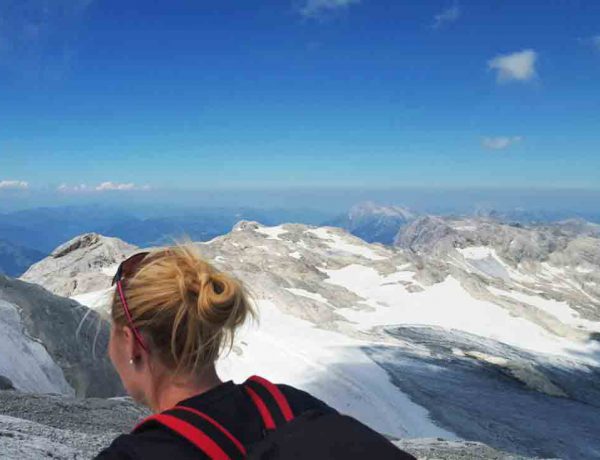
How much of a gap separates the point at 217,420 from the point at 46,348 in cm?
2508

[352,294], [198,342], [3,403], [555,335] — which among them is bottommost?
[555,335]

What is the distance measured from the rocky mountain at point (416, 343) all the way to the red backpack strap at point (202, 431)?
1589 mm

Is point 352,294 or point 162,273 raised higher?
point 162,273

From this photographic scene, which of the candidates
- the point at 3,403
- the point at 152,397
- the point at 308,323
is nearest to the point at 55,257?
the point at 308,323

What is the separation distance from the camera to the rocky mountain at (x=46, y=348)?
22.0 meters

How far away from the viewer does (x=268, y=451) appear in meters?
2.90

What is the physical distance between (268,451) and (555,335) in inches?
2909

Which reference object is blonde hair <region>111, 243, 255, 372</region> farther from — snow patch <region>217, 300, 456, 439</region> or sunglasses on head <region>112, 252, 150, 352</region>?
snow patch <region>217, 300, 456, 439</region>

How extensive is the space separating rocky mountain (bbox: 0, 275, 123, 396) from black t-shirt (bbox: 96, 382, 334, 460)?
1836cm

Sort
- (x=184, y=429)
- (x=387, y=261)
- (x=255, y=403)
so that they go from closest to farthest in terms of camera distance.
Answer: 1. (x=184, y=429)
2. (x=255, y=403)
3. (x=387, y=261)

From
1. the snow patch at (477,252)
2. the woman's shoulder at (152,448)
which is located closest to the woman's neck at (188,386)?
the woman's shoulder at (152,448)

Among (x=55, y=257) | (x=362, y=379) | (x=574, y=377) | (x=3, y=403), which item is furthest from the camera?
(x=55, y=257)

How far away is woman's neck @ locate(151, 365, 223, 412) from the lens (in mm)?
4039

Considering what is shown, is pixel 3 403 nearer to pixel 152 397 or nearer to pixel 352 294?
pixel 152 397
